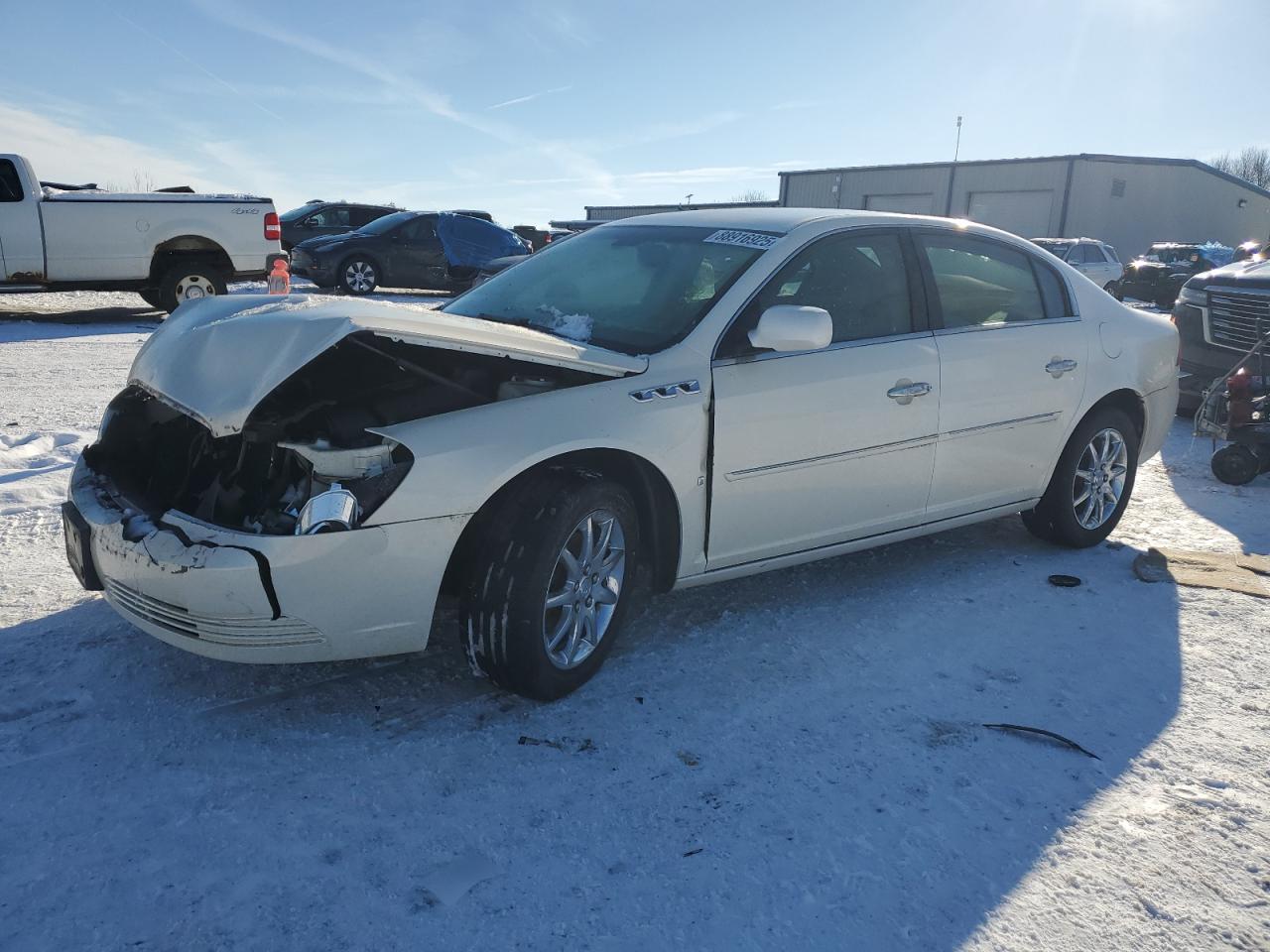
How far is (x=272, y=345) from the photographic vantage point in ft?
9.74

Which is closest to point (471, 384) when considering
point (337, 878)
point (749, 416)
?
point (749, 416)

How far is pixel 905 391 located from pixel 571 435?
5.30ft

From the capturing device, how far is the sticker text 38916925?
12.7ft

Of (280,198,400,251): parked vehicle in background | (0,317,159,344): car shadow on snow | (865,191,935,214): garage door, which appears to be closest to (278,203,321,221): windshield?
(280,198,400,251): parked vehicle in background

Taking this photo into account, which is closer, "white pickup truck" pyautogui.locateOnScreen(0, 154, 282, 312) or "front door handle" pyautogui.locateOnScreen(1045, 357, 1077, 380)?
"front door handle" pyautogui.locateOnScreen(1045, 357, 1077, 380)

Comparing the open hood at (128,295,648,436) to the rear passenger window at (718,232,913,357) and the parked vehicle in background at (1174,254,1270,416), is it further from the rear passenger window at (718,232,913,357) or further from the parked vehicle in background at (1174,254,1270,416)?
the parked vehicle in background at (1174,254,1270,416)

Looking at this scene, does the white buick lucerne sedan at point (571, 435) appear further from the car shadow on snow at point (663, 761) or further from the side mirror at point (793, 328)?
the car shadow on snow at point (663, 761)

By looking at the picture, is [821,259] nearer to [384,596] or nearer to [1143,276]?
[384,596]

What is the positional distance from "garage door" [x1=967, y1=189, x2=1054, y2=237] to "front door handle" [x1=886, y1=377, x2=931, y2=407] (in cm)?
3994

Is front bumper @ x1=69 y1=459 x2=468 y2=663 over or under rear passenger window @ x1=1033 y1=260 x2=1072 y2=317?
under

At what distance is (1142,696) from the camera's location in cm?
352

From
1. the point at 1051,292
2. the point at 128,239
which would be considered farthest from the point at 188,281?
the point at 1051,292

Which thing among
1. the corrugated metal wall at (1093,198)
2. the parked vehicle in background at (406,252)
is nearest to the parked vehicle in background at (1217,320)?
the parked vehicle in background at (406,252)

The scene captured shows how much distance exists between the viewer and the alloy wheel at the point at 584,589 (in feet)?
10.6
